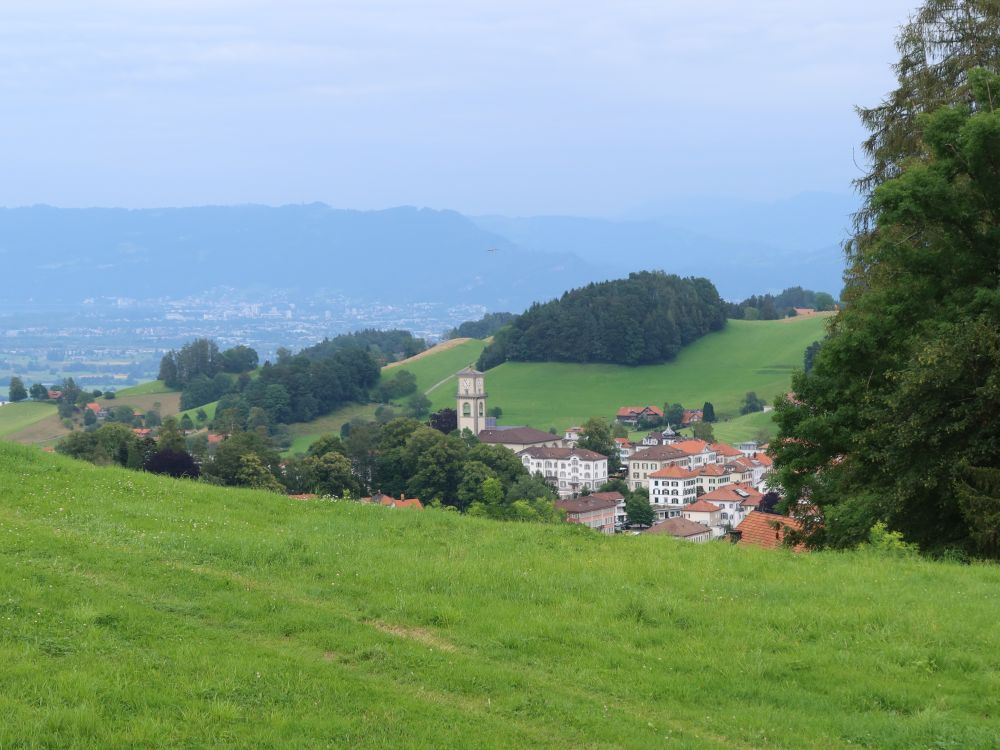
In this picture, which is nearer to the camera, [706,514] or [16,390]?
[706,514]

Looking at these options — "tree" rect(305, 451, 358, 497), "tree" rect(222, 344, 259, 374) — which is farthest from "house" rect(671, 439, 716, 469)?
"tree" rect(222, 344, 259, 374)

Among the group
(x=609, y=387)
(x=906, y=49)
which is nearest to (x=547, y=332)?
(x=609, y=387)

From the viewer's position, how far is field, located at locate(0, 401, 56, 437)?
12456 centimetres

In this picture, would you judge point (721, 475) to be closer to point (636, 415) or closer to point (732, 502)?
point (732, 502)

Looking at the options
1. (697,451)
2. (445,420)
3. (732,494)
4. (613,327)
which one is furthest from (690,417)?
(732,494)

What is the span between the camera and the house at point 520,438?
113 metres

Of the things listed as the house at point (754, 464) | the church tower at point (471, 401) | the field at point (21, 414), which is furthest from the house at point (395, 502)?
the field at point (21, 414)

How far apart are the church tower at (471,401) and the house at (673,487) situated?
27874 mm

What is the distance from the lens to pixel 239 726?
7.79 meters

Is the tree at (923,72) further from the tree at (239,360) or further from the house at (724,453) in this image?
the tree at (239,360)

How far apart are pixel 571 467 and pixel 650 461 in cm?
723

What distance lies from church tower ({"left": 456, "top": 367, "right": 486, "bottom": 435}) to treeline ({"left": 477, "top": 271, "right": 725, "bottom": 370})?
33.9 metres

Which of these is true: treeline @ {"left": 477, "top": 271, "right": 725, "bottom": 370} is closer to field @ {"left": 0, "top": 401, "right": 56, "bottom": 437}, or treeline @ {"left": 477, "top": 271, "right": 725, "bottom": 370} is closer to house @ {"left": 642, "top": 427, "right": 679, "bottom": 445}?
house @ {"left": 642, "top": 427, "right": 679, "bottom": 445}

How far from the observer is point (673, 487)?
97938 mm
